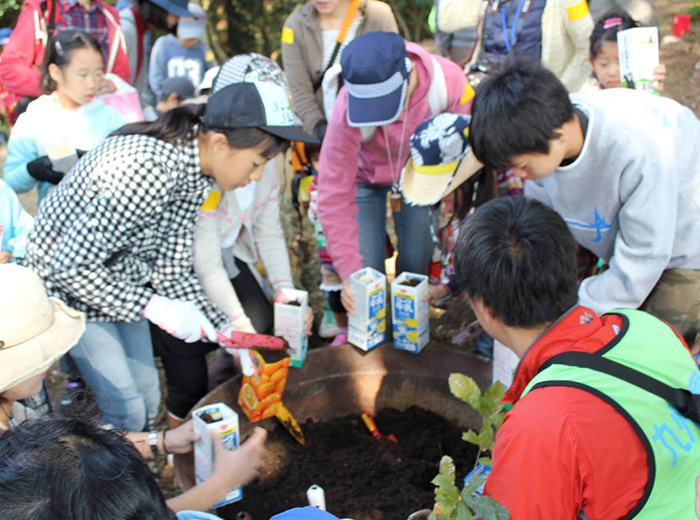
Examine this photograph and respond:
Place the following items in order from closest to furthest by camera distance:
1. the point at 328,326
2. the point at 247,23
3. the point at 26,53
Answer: the point at 26,53 < the point at 328,326 < the point at 247,23

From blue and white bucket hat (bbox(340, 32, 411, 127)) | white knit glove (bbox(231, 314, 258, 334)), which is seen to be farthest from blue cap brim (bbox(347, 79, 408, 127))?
white knit glove (bbox(231, 314, 258, 334))

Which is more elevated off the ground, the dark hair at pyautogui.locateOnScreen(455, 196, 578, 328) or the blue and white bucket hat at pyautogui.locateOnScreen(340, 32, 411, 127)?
the blue and white bucket hat at pyautogui.locateOnScreen(340, 32, 411, 127)

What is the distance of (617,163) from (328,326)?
78.5 inches

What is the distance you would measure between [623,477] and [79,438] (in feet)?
3.38

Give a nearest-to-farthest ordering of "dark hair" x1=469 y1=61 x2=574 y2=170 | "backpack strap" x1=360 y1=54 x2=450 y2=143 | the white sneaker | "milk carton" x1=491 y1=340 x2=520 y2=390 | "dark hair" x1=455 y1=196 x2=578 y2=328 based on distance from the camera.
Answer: "dark hair" x1=455 y1=196 x2=578 y2=328 < "dark hair" x1=469 y1=61 x2=574 y2=170 < "milk carton" x1=491 y1=340 x2=520 y2=390 < "backpack strap" x1=360 y1=54 x2=450 y2=143 < the white sneaker

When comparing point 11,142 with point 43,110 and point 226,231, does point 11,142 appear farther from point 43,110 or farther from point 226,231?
point 226,231

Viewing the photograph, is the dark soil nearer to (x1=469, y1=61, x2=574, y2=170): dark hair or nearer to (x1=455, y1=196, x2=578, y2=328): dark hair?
(x1=455, y1=196, x2=578, y2=328): dark hair

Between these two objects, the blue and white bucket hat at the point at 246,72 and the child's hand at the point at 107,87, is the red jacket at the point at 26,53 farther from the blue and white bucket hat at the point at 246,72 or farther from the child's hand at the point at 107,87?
the blue and white bucket hat at the point at 246,72

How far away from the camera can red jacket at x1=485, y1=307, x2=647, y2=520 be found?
1295mm

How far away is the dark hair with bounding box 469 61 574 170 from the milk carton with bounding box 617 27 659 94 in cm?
79

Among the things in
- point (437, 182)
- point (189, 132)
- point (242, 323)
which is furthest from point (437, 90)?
point (242, 323)

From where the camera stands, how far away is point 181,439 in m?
2.17

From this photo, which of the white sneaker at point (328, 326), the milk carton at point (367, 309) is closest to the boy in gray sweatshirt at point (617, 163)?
the milk carton at point (367, 309)

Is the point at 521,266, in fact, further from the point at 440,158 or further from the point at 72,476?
the point at 72,476
